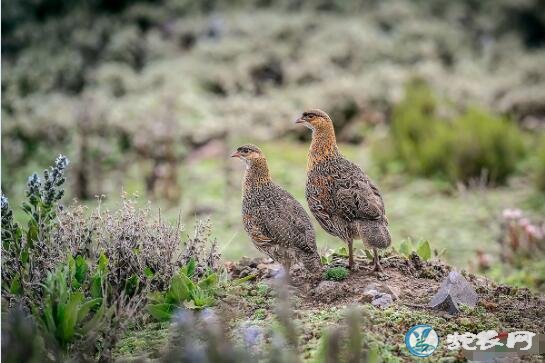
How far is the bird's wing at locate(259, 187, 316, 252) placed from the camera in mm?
4234

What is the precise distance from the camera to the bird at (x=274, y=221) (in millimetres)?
4254

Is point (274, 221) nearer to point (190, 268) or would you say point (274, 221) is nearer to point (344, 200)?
point (344, 200)

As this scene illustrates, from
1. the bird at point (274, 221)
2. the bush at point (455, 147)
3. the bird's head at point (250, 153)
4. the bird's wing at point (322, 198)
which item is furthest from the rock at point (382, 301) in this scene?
the bush at point (455, 147)

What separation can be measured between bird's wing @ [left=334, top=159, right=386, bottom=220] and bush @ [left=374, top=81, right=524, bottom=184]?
4075 mm

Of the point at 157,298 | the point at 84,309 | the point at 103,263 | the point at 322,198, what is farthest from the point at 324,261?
the point at 84,309

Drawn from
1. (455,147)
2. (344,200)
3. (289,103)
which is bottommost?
(344,200)

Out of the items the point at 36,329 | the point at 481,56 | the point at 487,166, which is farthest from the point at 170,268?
the point at 481,56

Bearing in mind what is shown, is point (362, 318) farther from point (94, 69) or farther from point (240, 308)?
point (94, 69)

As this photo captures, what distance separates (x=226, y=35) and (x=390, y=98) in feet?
11.8

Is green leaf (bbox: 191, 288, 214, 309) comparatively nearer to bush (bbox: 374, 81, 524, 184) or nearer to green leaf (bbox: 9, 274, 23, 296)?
green leaf (bbox: 9, 274, 23, 296)

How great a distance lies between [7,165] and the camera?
30.6 ft

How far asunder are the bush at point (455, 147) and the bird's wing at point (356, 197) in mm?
4075

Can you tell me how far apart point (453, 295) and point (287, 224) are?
918 mm

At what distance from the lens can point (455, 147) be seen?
8.78 m
